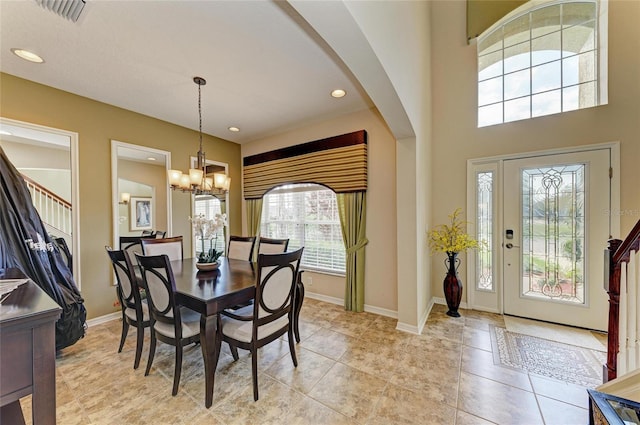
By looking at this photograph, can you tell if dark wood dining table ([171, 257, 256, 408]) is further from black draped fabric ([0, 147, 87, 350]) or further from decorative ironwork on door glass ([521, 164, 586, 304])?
decorative ironwork on door glass ([521, 164, 586, 304])

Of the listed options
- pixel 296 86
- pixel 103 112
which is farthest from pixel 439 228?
pixel 103 112

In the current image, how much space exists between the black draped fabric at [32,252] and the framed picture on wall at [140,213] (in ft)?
3.50

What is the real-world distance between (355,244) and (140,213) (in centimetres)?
316

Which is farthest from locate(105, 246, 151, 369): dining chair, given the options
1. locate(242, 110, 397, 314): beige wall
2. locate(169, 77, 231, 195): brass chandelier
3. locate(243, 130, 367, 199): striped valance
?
locate(242, 110, 397, 314): beige wall

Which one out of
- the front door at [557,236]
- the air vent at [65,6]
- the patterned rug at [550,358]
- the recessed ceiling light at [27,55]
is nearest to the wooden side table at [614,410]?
the patterned rug at [550,358]

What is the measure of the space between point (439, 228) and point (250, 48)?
3.19 meters

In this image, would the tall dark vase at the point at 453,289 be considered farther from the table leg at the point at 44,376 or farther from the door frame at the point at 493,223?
the table leg at the point at 44,376

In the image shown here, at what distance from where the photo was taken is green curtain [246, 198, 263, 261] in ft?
14.4

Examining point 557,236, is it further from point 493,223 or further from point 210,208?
point 210,208

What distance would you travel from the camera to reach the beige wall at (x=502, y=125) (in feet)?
7.92

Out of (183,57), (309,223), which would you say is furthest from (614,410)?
(183,57)

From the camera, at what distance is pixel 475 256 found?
3258 millimetres

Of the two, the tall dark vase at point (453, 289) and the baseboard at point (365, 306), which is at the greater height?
the tall dark vase at point (453, 289)

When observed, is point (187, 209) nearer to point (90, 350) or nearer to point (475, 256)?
point (90, 350)
